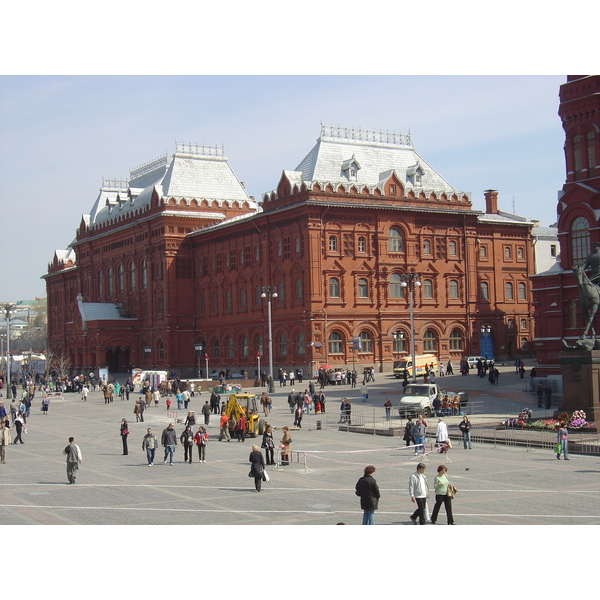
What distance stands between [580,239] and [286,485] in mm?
36302

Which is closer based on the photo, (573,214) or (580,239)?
(580,239)

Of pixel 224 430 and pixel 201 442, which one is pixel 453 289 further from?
pixel 201 442

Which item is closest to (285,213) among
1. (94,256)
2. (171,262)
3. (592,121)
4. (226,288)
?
(226,288)

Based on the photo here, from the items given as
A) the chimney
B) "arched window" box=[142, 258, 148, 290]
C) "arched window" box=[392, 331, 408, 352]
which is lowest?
"arched window" box=[392, 331, 408, 352]

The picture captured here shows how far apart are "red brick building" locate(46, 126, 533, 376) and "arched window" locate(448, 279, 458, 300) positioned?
0.61 feet

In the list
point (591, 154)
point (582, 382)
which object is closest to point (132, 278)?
point (591, 154)

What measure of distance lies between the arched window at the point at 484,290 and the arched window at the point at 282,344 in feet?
67.2

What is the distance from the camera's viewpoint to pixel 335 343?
243 ft

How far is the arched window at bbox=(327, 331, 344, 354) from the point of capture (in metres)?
73.8

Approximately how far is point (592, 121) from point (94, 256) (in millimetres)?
74743

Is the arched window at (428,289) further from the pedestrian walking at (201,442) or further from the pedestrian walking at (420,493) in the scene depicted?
the pedestrian walking at (420,493)

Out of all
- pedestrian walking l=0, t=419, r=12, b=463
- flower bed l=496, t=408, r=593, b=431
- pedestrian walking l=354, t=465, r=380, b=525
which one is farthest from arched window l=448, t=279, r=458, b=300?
pedestrian walking l=354, t=465, r=380, b=525

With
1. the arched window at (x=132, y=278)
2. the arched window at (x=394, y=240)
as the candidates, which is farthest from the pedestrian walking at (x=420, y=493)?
the arched window at (x=132, y=278)

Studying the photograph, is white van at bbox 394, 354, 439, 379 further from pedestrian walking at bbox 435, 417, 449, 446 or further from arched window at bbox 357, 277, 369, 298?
pedestrian walking at bbox 435, 417, 449, 446
